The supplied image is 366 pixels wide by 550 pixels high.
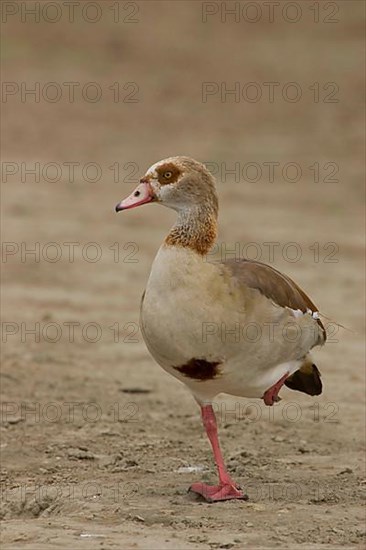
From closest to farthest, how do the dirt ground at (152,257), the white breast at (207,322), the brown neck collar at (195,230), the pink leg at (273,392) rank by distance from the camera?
the white breast at (207,322) < the brown neck collar at (195,230) < the dirt ground at (152,257) < the pink leg at (273,392)

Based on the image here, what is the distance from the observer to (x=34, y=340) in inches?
398

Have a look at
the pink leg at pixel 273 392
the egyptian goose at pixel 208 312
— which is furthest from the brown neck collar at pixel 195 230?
the pink leg at pixel 273 392

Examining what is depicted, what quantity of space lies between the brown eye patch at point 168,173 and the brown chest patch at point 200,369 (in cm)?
87

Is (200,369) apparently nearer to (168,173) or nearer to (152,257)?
(168,173)

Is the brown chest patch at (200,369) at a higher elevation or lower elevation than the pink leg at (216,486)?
higher

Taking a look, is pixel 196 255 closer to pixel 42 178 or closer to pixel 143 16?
pixel 42 178

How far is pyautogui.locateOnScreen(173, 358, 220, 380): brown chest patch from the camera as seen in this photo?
6027 millimetres

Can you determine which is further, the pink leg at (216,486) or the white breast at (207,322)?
the pink leg at (216,486)

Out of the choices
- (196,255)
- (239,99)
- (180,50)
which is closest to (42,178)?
(239,99)

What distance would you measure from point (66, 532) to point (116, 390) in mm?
3367

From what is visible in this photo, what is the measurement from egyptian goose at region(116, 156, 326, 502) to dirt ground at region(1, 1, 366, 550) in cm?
59

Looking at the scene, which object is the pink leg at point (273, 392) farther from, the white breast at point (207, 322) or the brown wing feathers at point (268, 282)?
the brown wing feathers at point (268, 282)

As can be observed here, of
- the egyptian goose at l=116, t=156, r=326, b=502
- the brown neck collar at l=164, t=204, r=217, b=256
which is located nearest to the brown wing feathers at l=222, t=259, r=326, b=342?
the egyptian goose at l=116, t=156, r=326, b=502

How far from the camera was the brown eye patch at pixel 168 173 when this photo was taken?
6.21 m
